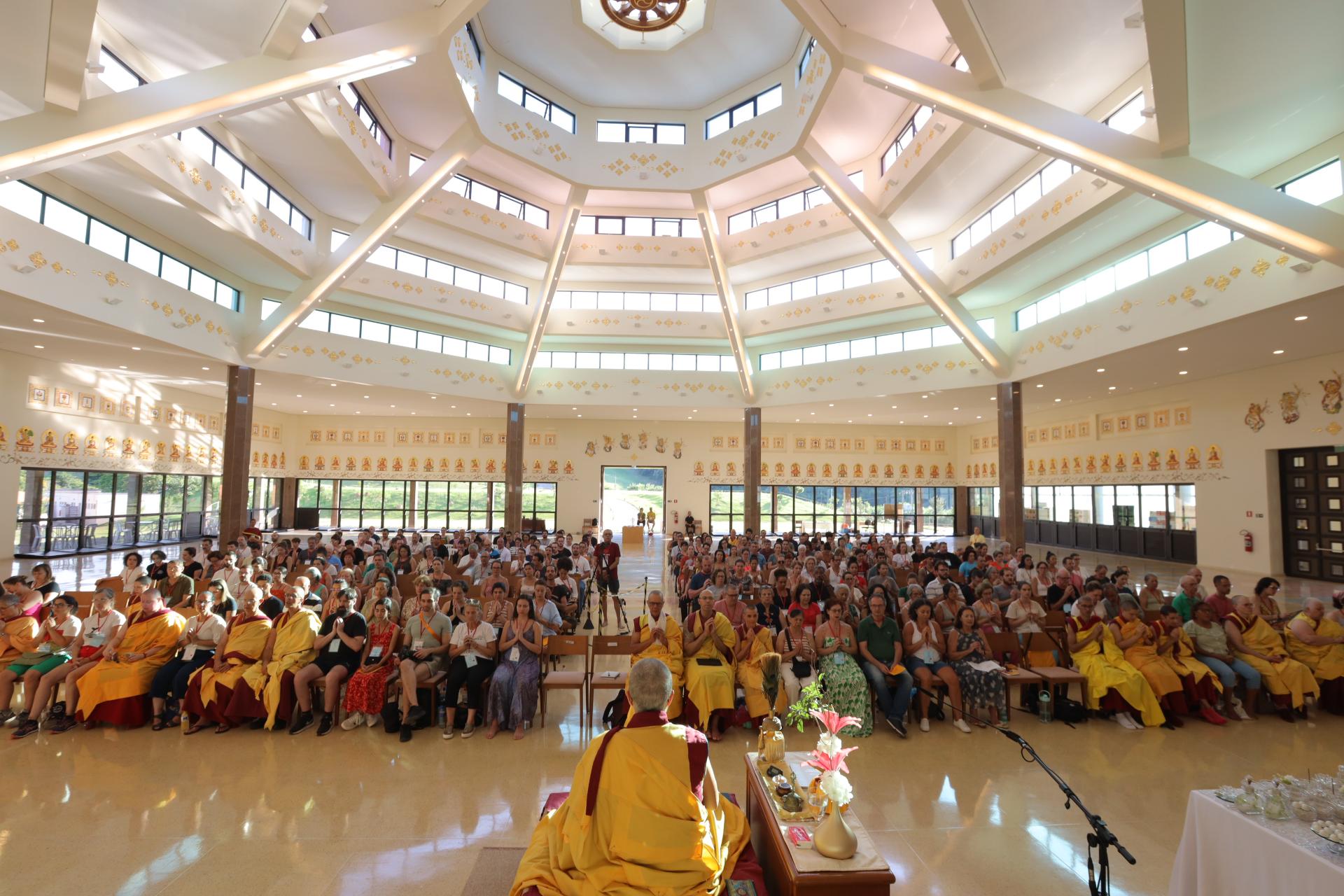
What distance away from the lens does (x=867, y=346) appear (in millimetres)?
20734

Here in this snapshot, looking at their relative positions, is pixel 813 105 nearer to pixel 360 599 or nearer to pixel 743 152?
pixel 743 152

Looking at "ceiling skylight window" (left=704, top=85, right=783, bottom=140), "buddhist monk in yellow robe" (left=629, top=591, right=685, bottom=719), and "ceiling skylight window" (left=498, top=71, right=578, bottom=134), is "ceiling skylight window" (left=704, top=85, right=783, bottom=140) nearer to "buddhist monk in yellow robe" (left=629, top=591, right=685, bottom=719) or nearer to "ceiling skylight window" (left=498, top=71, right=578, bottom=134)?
"ceiling skylight window" (left=498, top=71, right=578, bottom=134)

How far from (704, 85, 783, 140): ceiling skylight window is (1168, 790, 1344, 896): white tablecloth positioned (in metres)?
16.3

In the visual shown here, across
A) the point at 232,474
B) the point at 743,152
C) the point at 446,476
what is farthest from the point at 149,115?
the point at 446,476

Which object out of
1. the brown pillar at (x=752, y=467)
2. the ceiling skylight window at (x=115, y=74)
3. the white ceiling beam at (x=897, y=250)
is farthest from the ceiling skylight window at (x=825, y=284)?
the ceiling skylight window at (x=115, y=74)

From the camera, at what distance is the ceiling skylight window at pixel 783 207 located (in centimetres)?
1877

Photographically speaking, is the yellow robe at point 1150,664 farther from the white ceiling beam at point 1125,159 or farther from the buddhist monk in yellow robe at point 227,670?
the buddhist monk in yellow robe at point 227,670

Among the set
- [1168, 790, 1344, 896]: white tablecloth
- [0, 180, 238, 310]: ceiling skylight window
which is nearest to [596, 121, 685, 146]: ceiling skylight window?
[0, 180, 238, 310]: ceiling skylight window

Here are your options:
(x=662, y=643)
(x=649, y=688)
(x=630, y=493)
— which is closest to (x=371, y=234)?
(x=662, y=643)

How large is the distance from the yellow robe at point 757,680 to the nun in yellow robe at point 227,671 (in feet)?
14.7

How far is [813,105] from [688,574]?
9710 millimetres

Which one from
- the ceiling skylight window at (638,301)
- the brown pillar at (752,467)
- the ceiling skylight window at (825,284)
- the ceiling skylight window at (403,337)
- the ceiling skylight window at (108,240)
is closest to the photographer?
the ceiling skylight window at (108,240)

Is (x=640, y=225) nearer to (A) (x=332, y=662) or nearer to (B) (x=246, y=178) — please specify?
(B) (x=246, y=178)

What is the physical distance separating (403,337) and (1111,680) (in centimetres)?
1964
